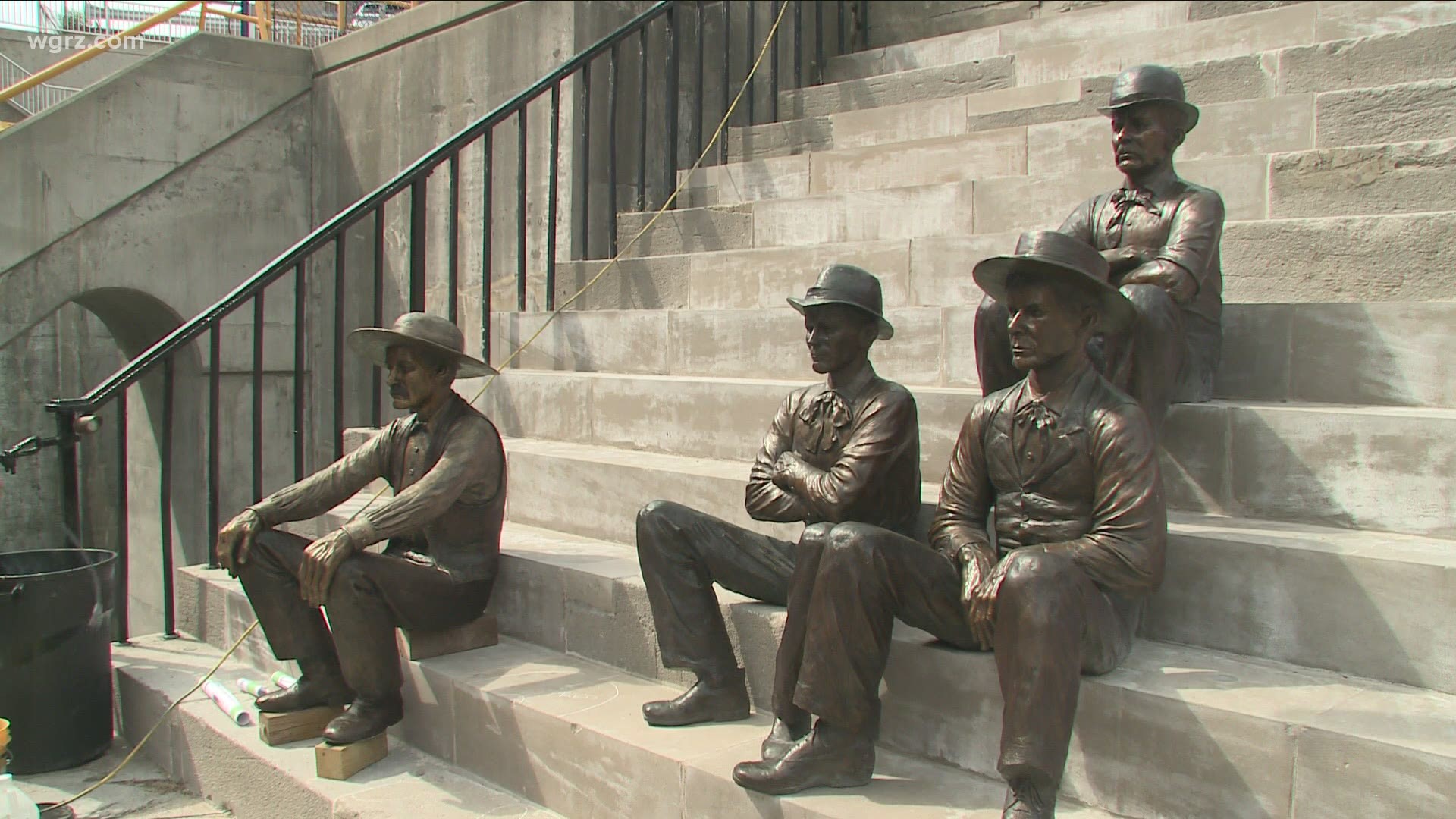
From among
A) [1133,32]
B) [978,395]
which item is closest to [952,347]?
[978,395]

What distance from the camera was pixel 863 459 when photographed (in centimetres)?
368

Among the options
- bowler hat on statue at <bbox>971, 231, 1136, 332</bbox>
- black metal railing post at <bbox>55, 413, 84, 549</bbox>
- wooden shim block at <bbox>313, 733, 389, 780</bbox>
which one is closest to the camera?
bowler hat on statue at <bbox>971, 231, 1136, 332</bbox>

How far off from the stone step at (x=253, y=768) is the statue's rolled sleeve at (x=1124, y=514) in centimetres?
196

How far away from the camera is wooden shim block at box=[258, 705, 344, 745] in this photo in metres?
4.48

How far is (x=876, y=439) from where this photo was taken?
12.2ft

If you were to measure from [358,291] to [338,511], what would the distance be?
477 centimetres

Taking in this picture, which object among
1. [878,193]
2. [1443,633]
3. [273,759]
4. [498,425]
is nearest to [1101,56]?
[878,193]

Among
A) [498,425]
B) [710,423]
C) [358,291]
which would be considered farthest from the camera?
[358,291]

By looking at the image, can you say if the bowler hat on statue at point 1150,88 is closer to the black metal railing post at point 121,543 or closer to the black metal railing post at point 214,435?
the black metal railing post at point 214,435

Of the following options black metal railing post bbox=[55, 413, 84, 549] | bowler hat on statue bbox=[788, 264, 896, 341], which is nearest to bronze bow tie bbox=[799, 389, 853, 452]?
bowler hat on statue bbox=[788, 264, 896, 341]

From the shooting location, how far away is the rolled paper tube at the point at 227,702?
469 cm

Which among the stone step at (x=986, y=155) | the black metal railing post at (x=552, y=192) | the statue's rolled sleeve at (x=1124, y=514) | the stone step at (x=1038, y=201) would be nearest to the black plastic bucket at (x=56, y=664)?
the black metal railing post at (x=552, y=192)

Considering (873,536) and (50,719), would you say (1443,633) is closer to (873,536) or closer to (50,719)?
(873,536)

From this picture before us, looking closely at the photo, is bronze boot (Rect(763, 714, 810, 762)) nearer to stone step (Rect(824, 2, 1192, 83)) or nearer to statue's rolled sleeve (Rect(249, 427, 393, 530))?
statue's rolled sleeve (Rect(249, 427, 393, 530))
